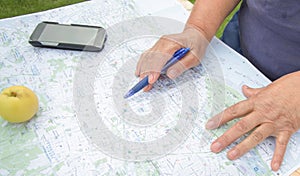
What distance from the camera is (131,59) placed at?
85 cm

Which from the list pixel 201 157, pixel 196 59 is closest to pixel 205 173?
pixel 201 157

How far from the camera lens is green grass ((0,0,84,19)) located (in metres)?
1.82

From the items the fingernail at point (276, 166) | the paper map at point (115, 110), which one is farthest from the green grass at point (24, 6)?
the fingernail at point (276, 166)

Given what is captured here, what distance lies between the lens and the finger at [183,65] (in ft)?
2.66

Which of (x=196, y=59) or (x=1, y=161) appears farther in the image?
(x=196, y=59)

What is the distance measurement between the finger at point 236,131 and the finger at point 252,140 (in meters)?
Answer: 0.01

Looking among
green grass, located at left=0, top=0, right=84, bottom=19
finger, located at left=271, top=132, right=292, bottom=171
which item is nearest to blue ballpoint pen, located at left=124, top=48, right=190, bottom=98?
finger, located at left=271, top=132, right=292, bottom=171

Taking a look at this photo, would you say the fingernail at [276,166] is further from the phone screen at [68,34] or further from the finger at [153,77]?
the phone screen at [68,34]

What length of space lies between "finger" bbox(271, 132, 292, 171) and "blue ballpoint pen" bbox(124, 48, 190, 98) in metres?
0.26

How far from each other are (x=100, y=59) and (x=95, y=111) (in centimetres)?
15

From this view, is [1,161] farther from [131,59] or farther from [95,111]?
[131,59]

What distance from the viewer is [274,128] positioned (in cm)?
72

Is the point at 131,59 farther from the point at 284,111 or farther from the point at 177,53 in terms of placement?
the point at 284,111

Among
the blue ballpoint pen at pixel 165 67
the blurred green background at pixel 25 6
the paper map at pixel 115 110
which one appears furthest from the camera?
the blurred green background at pixel 25 6
